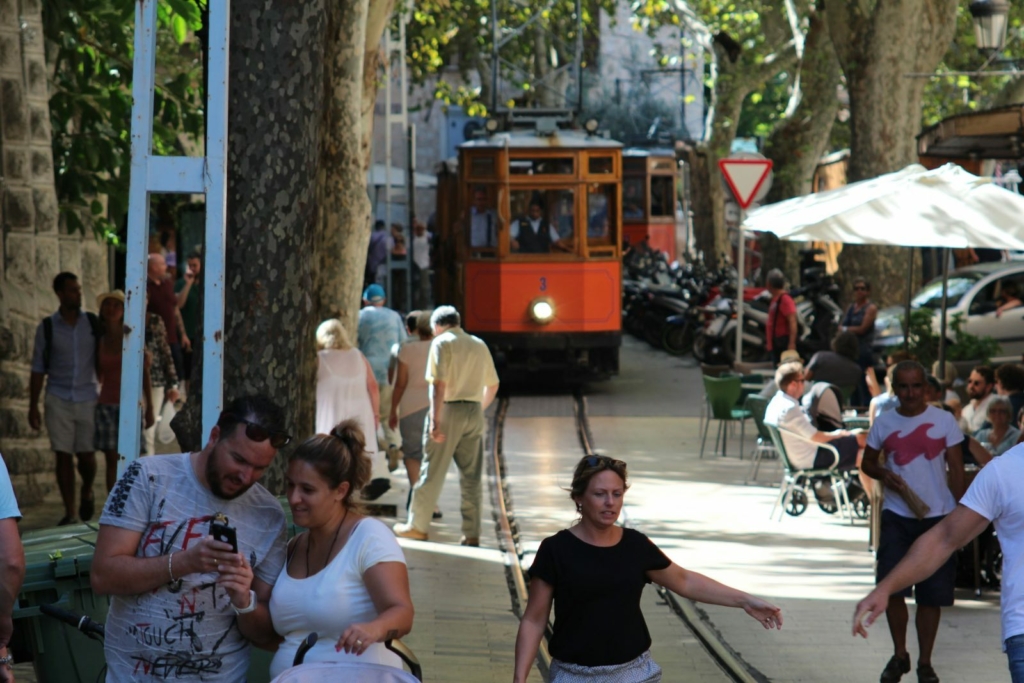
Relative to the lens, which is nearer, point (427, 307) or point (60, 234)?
point (60, 234)

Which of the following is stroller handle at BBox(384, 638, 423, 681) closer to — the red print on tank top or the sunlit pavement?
the sunlit pavement

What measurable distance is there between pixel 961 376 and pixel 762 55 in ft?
54.0

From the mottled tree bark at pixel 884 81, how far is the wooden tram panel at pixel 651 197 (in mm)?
16790

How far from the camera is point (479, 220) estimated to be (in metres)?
19.5

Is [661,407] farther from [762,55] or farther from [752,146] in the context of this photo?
[752,146]

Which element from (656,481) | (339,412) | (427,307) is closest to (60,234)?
(339,412)

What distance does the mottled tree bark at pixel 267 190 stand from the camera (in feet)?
21.4

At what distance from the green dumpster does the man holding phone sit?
0.80 meters

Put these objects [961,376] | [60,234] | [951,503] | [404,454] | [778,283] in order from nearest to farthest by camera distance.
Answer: [951,503] → [404,454] → [60,234] → [961,376] → [778,283]

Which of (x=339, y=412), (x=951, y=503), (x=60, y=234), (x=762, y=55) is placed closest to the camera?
(x=951, y=503)

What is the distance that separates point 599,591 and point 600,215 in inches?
590

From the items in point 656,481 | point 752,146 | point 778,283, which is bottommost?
point 656,481

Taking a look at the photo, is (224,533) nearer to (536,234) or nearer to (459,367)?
(459,367)

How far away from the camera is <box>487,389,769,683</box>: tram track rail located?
7.88 m
